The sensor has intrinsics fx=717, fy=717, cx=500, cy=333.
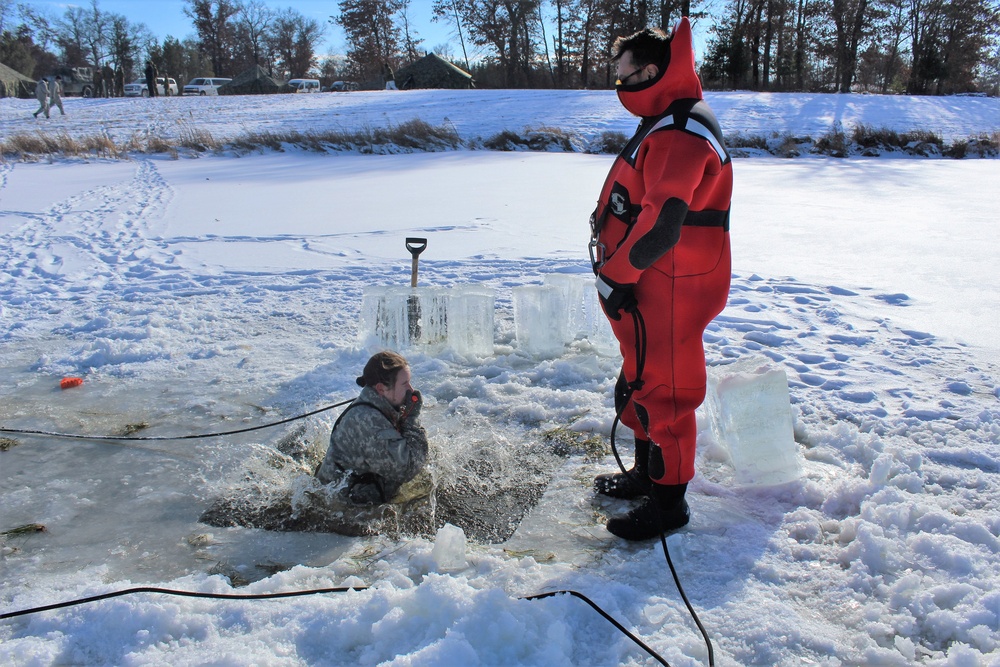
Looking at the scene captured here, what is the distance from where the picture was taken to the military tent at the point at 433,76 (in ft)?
125

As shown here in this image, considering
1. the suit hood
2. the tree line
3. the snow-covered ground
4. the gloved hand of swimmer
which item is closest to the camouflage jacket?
the snow-covered ground

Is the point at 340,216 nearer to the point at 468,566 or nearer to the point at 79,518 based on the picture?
the point at 79,518

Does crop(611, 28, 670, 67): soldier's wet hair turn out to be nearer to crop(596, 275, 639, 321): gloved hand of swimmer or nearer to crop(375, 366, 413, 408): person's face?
crop(596, 275, 639, 321): gloved hand of swimmer

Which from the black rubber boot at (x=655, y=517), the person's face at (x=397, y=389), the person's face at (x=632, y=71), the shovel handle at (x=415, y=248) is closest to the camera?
the person's face at (x=632, y=71)

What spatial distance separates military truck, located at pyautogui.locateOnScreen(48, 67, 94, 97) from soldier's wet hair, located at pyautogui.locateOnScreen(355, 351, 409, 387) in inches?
1810

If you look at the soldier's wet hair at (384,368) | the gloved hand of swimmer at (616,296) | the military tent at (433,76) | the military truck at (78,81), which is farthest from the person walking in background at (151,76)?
the gloved hand of swimmer at (616,296)

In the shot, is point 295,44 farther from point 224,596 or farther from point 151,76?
point 224,596

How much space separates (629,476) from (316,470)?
4.36 feet

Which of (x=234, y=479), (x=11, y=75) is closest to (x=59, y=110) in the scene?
(x=11, y=75)

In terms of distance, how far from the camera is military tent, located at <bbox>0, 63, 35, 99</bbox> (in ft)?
123

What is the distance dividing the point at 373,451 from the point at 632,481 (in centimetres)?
106

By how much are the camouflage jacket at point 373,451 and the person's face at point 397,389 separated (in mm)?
23

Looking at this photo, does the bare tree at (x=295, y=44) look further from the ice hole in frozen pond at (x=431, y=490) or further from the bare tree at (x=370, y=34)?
the ice hole in frozen pond at (x=431, y=490)

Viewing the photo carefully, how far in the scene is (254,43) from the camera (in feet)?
177
